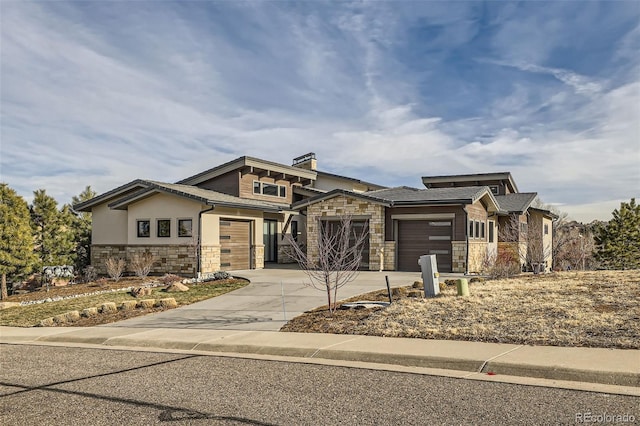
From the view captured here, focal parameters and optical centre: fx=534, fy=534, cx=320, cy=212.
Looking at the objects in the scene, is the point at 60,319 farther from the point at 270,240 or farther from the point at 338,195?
the point at 270,240

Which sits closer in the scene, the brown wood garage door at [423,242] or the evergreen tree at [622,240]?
the brown wood garage door at [423,242]

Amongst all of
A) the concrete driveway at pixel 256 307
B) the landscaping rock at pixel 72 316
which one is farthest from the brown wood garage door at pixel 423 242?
the landscaping rock at pixel 72 316

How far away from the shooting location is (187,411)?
6.18m

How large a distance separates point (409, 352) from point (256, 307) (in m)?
7.17

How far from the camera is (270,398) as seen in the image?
6590 mm

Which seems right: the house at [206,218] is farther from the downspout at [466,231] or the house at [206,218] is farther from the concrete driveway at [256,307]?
the downspout at [466,231]

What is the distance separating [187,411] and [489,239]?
25031 millimetres

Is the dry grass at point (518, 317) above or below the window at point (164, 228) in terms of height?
below

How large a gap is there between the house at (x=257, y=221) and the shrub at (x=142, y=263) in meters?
0.31

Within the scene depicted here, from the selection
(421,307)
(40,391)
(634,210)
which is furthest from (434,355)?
(634,210)

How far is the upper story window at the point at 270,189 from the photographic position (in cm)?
3011

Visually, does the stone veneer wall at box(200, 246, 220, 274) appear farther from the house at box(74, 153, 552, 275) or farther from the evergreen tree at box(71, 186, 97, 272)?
the evergreen tree at box(71, 186, 97, 272)

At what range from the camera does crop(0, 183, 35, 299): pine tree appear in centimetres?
2289

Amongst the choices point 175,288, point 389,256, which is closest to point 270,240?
point 389,256
